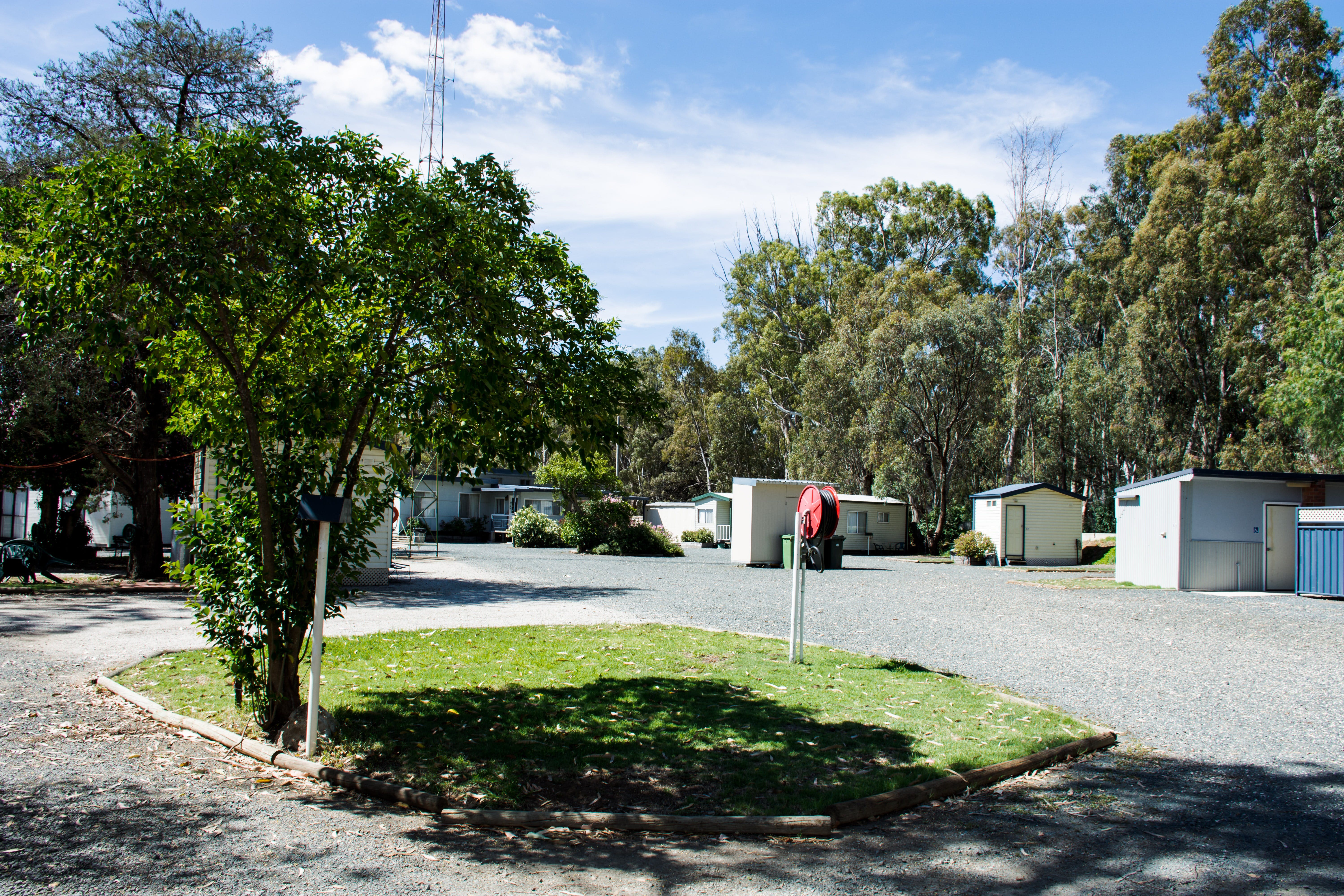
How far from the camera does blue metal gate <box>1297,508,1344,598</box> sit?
18109 mm

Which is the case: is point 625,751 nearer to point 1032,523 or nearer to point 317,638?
point 317,638

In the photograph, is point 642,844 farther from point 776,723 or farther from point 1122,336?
point 1122,336

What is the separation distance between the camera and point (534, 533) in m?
36.8

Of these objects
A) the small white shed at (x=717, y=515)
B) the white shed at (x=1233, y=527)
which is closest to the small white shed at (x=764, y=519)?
the white shed at (x=1233, y=527)

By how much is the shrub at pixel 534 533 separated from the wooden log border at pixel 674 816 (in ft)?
102

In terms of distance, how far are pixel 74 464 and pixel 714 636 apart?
18735mm

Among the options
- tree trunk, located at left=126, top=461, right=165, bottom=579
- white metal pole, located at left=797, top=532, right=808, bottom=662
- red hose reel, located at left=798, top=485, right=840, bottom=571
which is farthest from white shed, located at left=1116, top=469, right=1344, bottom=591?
tree trunk, located at left=126, top=461, right=165, bottom=579

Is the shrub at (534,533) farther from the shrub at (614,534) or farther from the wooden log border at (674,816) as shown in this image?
the wooden log border at (674,816)

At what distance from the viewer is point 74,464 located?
21219mm

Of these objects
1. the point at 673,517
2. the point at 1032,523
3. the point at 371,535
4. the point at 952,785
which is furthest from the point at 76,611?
the point at 673,517

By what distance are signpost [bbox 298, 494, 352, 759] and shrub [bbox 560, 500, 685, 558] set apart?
25.9 m

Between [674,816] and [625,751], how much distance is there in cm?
105

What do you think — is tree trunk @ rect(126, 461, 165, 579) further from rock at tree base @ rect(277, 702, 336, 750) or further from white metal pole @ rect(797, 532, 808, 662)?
white metal pole @ rect(797, 532, 808, 662)

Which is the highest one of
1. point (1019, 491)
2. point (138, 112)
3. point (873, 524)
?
point (138, 112)
